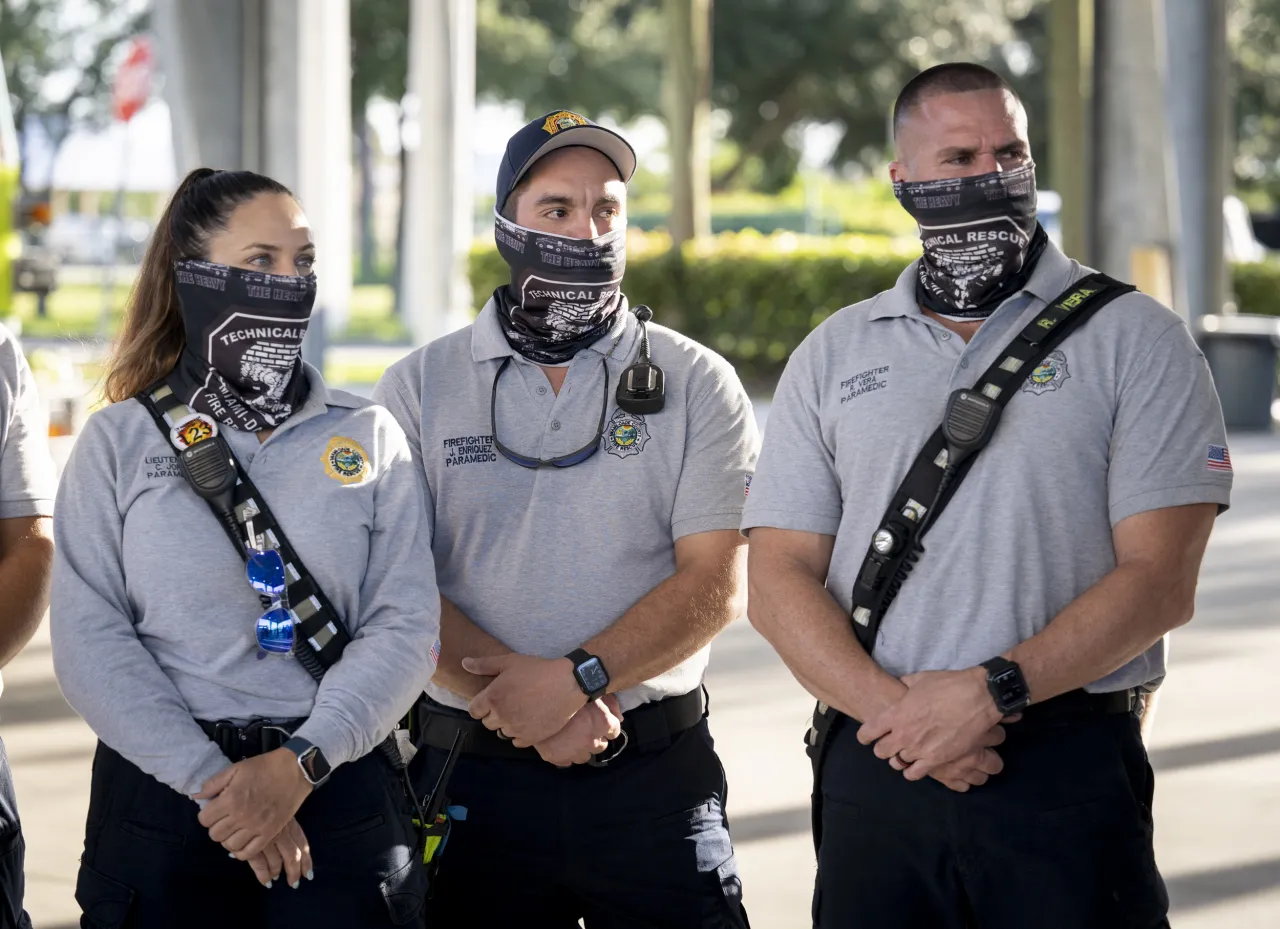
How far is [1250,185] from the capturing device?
49000mm

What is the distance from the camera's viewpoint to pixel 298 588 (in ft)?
9.84

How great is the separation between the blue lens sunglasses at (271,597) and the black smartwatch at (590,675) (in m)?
0.62

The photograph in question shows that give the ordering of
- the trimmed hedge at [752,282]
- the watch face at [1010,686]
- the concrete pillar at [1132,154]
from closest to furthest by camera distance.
Answer: the watch face at [1010,686], the concrete pillar at [1132,154], the trimmed hedge at [752,282]

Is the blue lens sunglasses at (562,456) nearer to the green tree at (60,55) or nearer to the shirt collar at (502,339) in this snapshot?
the shirt collar at (502,339)

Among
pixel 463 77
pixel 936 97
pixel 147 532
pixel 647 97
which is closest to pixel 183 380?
pixel 147 532

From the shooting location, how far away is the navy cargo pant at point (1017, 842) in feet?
9.89

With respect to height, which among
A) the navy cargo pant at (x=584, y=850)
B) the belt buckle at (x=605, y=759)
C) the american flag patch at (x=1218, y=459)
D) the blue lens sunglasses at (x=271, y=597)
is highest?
the american flag patch at (x=1218, y=459)

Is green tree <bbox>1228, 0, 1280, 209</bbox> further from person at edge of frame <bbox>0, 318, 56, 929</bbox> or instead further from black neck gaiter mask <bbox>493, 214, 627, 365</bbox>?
person at edge of frame <bbox>0, 318, 56, 929</bbox>

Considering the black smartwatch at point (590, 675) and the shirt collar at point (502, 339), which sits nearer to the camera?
the black smartwatch at point (590, 675)

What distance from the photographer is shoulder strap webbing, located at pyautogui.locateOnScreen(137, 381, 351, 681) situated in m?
2.99

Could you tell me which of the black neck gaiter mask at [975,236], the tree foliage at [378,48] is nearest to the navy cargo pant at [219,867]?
the black neck gaiter mask at [975,236]

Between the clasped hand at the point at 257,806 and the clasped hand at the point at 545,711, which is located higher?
the clasped hand at the point at 545,711

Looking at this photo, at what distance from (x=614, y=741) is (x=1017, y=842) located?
0.85 m

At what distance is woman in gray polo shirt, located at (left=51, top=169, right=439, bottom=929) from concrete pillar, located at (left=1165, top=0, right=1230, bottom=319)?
1453 centimetres
